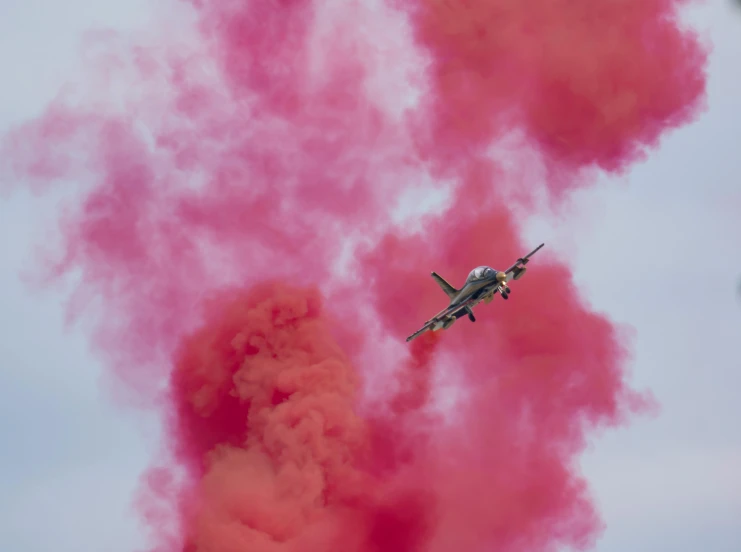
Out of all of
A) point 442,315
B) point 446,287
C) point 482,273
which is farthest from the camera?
point 446,287

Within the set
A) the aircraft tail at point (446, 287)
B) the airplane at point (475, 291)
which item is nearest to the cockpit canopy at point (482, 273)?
the airplane at point (475, 291)

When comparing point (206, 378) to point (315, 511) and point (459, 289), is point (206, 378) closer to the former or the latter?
point (315, 511)

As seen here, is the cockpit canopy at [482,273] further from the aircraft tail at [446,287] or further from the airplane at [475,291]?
the aircraft tail at [446,287]

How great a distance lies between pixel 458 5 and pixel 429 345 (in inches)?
962

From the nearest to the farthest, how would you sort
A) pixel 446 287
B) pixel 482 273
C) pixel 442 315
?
pixel 482 273 < pixel 442 315 < pixel 446 287

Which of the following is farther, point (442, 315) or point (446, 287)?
point (446, 287)

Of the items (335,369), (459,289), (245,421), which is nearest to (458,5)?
(459,289)

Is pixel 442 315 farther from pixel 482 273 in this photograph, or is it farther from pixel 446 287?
pixel 482 273

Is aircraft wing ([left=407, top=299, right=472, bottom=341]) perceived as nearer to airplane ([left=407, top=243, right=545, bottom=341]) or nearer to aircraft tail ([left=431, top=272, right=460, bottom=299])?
airplane ([left=407, top=243, right=545, bottom=341])

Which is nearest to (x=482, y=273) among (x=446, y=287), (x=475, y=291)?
(x=475, y=291)

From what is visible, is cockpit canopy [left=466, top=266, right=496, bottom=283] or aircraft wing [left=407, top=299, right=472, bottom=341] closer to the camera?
cockpit canopy [left=466, top=266, right=496, bottom=283]

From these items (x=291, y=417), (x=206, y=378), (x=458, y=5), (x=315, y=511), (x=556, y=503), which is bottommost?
(x=556, y=503)

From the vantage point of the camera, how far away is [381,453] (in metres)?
95.2

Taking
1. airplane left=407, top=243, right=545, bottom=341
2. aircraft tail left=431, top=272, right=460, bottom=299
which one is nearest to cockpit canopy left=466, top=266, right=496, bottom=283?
airplane left=407, top=243, right=545, bottom=341
